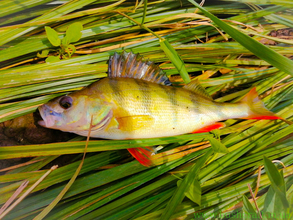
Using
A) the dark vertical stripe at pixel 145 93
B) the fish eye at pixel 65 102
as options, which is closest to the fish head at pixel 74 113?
the fish eye at pixel 65 102

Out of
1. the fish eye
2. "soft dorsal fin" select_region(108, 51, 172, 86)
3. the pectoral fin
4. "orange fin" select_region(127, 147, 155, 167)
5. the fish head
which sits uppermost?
"soft dorsal fin" select_region(108, 51, 172, 86)

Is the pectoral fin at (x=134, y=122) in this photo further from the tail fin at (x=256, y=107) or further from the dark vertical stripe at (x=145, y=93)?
the tail fin at (x=256, y=107)

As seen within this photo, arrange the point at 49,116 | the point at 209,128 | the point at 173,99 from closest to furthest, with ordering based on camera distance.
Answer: the point at 49,116
the point at 173,99
the point at 209,128

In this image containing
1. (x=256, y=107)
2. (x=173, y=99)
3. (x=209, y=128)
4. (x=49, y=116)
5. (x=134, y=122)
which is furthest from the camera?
(x=256, y=107)

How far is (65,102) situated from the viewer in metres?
1.56

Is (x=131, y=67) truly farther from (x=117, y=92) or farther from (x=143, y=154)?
(x=143, y=154)

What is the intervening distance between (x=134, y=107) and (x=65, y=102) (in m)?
0.58

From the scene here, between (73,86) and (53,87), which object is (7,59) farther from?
(73,86)

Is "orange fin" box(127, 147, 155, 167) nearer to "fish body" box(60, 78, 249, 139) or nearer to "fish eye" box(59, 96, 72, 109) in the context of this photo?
"fish body" box(60, 78, 249, 139)

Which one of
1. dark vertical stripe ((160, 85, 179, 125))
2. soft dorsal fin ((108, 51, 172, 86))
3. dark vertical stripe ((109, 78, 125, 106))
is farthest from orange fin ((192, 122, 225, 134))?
dark vertical stripe ((109, 78, 125, 106))

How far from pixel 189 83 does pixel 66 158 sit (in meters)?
1.46

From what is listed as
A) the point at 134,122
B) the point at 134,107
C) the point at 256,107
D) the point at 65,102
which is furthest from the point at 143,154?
the point at 256,107

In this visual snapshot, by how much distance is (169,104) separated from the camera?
1.79 metres

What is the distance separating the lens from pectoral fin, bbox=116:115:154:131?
1671mm
